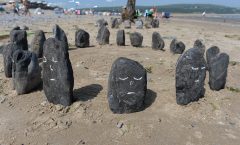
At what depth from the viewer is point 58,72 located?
29.0 feet

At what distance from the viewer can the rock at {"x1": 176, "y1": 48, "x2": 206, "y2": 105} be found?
8.88 metres

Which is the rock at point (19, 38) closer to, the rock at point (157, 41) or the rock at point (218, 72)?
the rock at point (157, 41)

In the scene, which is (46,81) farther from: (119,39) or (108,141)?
(119,39)

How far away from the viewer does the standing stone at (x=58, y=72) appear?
8797 millimetres

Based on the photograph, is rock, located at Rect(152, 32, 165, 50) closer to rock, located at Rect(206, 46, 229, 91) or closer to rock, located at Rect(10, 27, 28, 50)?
rock, located at Rect(10, 27, 28, 50)

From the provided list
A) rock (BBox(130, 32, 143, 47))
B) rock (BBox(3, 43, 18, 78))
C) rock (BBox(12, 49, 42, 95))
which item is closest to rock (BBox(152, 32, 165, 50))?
rock (BBox(130, 32, 143, 47))

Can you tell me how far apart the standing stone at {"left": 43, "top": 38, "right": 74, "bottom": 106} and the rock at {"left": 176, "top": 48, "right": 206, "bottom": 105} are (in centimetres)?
239

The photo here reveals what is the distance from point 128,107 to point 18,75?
302 cm

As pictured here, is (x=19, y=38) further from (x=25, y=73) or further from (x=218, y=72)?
(x=218, y=72)

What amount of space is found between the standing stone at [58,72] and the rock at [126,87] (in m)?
0.97

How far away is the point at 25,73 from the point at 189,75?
13.0 feet

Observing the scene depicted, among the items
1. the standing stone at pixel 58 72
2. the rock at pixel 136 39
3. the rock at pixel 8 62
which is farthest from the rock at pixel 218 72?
the rock at pixel 136 39

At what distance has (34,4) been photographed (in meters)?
83.9

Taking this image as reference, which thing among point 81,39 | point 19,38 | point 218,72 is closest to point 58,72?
point 218,72
